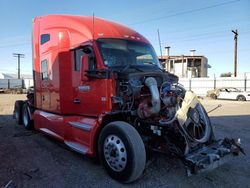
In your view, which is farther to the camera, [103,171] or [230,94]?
Result: [230,94]

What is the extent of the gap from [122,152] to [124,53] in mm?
2277

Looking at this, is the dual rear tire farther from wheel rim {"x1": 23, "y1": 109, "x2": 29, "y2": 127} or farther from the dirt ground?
the dirt ground

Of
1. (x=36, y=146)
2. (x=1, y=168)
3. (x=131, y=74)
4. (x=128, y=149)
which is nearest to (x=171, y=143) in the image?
(x=128, y=149)

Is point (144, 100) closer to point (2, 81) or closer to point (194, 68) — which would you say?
point (194, 68)

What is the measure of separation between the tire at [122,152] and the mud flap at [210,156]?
0.75 m

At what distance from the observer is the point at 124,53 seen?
5887mm

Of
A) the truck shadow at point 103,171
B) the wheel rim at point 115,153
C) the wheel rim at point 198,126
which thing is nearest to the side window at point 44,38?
the truck shadow at point 103,171

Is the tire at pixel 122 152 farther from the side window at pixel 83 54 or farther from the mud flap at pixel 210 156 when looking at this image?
the side window at pixel 83 54

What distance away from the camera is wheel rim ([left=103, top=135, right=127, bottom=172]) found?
14.9 ft

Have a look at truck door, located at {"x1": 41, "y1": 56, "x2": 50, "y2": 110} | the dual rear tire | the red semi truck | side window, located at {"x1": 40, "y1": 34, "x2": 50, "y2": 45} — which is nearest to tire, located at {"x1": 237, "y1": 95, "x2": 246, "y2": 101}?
the dual rear tire

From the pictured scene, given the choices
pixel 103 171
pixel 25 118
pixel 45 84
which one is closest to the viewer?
pixel 103 171

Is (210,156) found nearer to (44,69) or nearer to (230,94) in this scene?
(44,69)

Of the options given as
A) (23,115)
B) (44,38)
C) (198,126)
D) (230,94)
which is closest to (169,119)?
(198,126)

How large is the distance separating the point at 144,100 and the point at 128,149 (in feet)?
3.71
